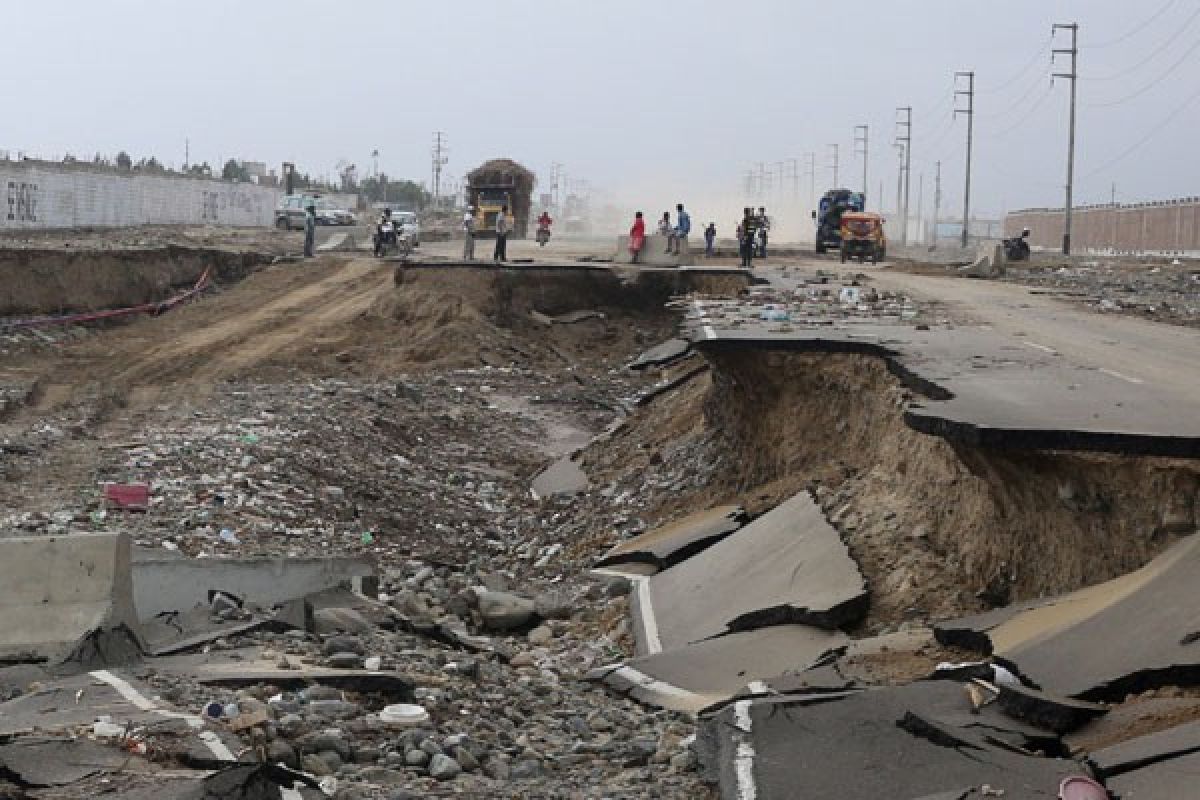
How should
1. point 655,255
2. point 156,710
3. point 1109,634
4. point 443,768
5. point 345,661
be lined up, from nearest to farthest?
point 1109,634
point 443,768
point 156,710
point 345,661
point 655,255

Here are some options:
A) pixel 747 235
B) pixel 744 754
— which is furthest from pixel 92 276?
pixel 744 754

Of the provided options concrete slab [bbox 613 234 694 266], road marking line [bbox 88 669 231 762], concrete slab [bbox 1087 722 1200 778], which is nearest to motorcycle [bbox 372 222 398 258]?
concrete slab [bbox 613 234 694 266]

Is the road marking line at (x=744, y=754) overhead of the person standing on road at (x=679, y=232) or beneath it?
beneath

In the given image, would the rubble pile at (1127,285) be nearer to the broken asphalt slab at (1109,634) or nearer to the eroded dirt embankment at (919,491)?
the eroded dirt embankment at (919,491)

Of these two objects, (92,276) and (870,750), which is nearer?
(870,750)

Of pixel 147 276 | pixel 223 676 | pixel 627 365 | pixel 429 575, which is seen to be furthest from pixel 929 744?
pixel 147 276

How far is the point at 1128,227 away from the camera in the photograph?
74.9 metres

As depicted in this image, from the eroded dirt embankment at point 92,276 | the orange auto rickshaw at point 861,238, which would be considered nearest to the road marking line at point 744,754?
the eroded dirt embankment at point 92,276

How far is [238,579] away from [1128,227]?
69661 mm

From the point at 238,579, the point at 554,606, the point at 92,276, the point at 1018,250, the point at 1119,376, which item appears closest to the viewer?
the point at 238,579

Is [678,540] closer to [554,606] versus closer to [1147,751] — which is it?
[554,606]

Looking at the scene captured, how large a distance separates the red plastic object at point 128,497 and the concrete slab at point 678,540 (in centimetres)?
403

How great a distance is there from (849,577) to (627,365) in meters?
17.8

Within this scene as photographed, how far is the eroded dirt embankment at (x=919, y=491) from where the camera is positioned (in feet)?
26.7
